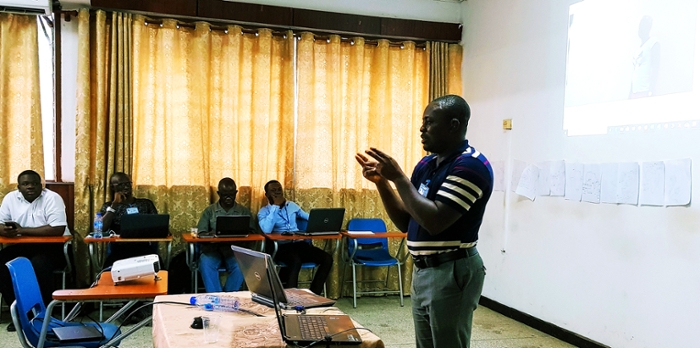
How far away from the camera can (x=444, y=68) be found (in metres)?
5.99

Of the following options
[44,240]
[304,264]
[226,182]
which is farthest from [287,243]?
[44,240]

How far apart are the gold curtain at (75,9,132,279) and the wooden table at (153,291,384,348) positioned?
3075 mm

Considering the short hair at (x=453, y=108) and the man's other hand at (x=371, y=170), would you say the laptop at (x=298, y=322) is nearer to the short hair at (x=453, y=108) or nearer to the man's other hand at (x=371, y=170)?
the man's other hand at (x=371, y=170)

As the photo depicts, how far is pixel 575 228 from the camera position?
4.27 metres

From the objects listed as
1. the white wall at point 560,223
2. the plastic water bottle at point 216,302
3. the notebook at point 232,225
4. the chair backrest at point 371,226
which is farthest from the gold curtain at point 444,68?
the plastic water bottle at point 216,302

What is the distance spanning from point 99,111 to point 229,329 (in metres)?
3.72

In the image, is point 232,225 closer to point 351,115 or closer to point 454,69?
point 351,115

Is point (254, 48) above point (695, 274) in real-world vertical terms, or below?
above

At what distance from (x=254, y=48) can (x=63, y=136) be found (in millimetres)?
2003

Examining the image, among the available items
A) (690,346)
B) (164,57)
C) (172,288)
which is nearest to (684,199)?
(690,346)

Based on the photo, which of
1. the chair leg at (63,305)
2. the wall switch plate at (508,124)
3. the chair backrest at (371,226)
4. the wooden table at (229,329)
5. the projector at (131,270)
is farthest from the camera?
the chair backrest at (371,226)

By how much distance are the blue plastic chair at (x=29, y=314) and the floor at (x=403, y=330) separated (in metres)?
1.23

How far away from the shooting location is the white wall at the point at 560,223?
3455 mm

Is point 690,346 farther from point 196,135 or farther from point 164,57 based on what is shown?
point 164,57
